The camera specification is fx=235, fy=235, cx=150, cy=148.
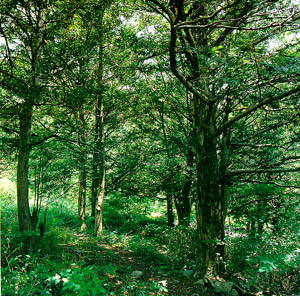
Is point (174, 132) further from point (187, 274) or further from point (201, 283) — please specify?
point (201, 283)

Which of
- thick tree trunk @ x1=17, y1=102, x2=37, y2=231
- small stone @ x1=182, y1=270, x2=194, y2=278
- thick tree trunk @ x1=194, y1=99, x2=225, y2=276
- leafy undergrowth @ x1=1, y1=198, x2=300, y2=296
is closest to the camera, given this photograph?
leafy undergrowth @ x1=1, y1=198, x2=300, y2=296

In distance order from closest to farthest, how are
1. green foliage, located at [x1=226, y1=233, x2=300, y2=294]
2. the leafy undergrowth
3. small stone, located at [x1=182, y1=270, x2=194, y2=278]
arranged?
the leafy undergrowth
green foliage, located at [x1=226, y1=233, x2=300, y2=294]
small stone, located at [x1=182, y1=270, x2=194, y2=278]

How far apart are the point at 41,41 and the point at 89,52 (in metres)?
1.08

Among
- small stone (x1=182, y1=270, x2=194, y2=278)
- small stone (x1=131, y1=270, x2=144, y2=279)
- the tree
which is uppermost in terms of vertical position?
the tree

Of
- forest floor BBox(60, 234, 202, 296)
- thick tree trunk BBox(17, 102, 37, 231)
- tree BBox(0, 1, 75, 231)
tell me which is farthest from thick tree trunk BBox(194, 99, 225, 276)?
thick tree trunk BBox(17, 102, 37, 231)

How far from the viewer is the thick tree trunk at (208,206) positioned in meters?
4.88

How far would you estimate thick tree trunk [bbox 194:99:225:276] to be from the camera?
4883 millimetres

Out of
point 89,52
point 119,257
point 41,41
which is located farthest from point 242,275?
point 41,41

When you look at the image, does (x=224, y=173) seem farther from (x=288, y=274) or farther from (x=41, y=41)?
(x=41, y=41)

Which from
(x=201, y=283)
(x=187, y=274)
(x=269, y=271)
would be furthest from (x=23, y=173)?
(x=269, y=271)

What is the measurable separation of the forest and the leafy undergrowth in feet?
0.12

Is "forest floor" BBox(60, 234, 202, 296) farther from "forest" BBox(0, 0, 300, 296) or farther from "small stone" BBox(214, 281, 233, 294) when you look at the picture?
"small stone" BBox(214, 281, 233, 294)

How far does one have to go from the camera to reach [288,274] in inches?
185

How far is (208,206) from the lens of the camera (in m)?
4.99
